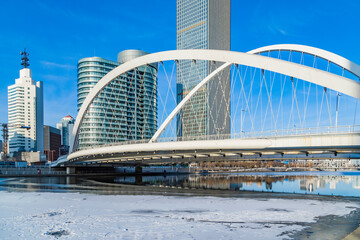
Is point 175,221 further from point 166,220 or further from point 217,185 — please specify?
point 217,185

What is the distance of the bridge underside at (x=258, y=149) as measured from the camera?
24453 millimetres

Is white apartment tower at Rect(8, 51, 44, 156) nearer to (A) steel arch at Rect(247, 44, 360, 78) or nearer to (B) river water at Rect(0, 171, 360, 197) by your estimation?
(B) river water at Rect(0, 171, 360, 197)

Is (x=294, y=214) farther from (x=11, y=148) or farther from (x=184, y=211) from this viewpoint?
(x=11, y=148)

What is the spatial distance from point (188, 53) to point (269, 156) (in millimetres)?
13891

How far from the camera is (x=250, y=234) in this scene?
11.9 metres

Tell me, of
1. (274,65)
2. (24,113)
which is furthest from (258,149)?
(24,113)

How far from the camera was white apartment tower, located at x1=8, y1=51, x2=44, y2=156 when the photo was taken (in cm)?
17862

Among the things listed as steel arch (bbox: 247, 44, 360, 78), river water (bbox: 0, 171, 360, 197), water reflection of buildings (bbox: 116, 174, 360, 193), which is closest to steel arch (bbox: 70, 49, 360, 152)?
steel arch (bbox: 247, 44, 360, 78)

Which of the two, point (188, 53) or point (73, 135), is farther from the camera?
point (73, 135)

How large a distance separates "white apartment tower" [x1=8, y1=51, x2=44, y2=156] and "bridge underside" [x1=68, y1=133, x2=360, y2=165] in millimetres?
150870

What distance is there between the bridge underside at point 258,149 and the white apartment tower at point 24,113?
151 meters

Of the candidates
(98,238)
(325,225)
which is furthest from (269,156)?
(98,238)

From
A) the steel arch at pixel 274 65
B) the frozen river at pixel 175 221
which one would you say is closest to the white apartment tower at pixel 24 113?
the steel arch at pixel 274 65

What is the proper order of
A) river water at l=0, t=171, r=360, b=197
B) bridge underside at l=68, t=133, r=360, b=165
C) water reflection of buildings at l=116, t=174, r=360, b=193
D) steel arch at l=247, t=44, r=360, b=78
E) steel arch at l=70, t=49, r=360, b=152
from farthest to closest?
water reflection of buildings at l=116, t=174, r=360, b=193
river water at l=0, t=171, r=360, b=197
steel arch at l=247, t=44, r=360, b=78
bridge underside at l=68, t=133, r=360, b=165
steel arch at l=70, t=49, r=360, b=152
